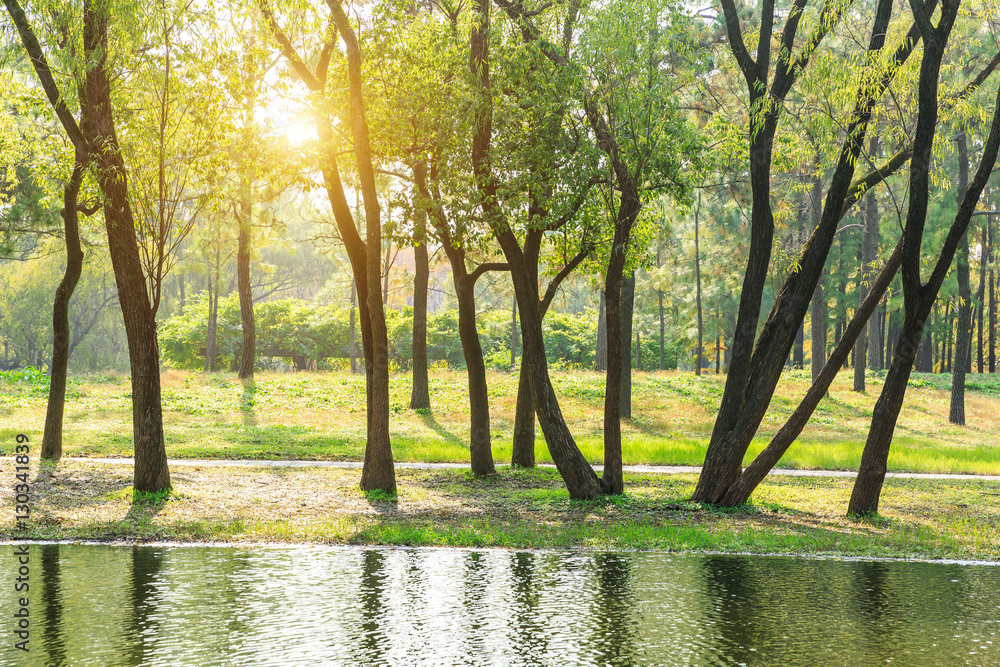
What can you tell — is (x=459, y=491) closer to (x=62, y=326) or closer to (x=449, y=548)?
(x=449, y=548)

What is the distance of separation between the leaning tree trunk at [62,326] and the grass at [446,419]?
5.91 ft

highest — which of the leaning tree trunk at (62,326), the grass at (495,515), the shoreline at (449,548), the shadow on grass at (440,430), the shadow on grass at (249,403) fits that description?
the leaning tree trunk at (62,326)

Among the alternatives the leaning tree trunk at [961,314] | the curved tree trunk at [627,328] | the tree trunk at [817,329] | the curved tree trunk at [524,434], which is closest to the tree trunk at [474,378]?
the curved tree trunk at [524,434]

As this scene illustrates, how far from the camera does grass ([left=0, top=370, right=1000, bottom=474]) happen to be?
17641 mm

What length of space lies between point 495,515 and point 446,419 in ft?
39.5

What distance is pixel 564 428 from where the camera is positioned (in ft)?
40.7

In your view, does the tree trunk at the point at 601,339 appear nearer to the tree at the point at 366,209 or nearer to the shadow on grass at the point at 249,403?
the shadow on grass at the point at 249,403

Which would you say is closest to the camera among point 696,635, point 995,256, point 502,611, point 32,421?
point 696,635

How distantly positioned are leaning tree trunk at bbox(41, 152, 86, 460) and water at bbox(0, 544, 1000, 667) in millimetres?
6043

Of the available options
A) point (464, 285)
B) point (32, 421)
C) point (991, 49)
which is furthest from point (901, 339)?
point (32, 421)

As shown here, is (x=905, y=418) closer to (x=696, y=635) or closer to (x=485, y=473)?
(x=485, y=473)

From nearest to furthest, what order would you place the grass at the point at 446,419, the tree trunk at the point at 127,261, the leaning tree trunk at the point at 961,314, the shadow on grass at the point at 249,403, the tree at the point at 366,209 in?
the tree trunk at the point at 127,261 → the tree at the point at 366,209 → the grass at the point at 446,419 → the shadow on grass at the point at 249,403 → the leaning tree trunk at the point at 961,314

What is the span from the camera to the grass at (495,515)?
980cm

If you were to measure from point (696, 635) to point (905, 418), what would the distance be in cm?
2286
